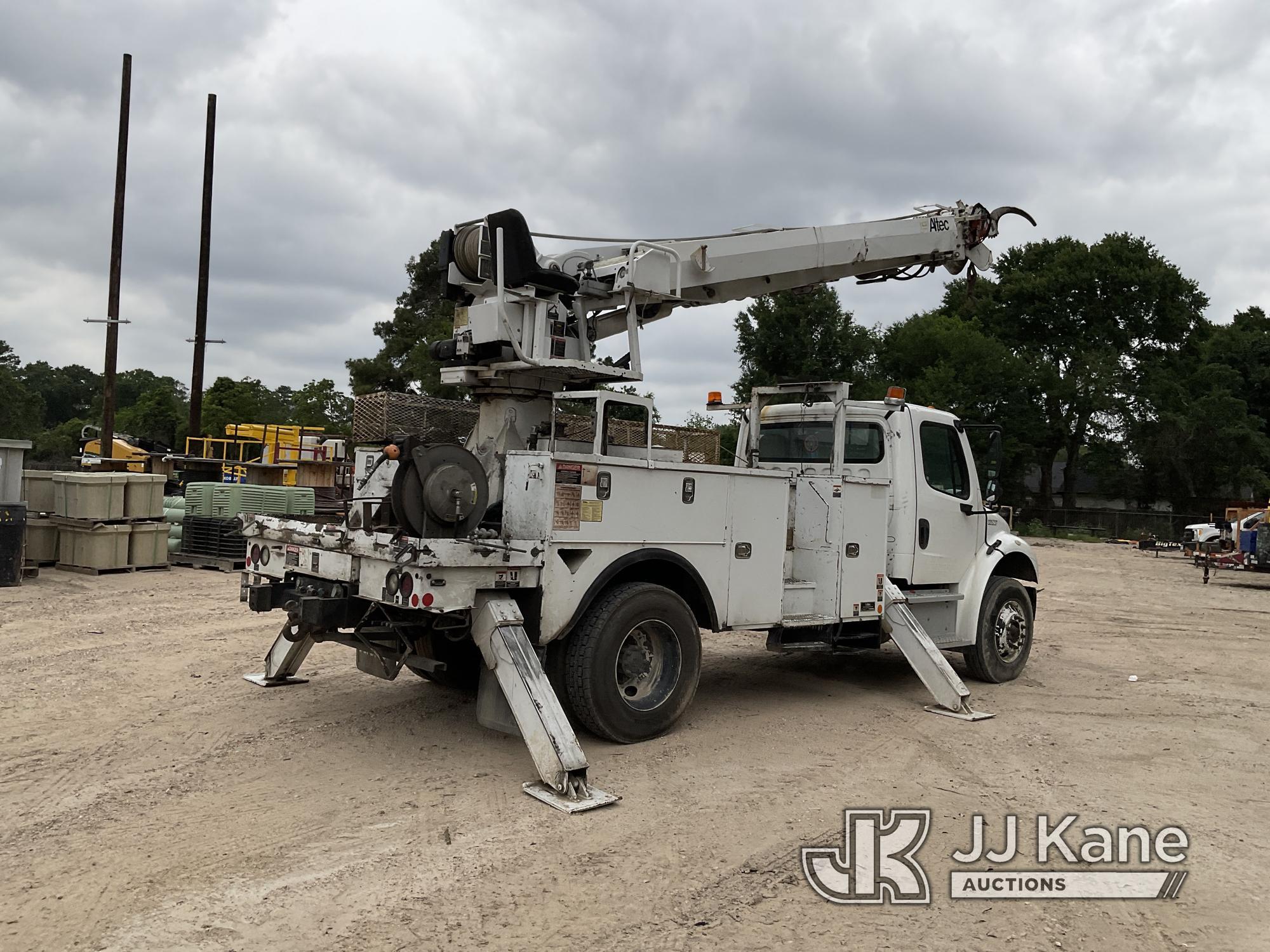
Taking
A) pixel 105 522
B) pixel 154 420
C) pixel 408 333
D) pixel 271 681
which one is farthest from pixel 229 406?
pixel 271 681

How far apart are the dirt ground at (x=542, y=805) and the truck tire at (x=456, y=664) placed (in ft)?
0.76

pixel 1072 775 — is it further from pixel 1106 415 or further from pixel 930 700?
pixel 1106 415

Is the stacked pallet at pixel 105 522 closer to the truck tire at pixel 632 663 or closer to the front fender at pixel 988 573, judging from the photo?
the truck tire at pixel 632 663

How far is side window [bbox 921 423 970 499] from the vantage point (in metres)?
8.77

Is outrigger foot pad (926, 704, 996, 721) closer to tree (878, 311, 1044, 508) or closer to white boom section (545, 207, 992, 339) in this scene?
white boom section (545, 207, 992, 339)

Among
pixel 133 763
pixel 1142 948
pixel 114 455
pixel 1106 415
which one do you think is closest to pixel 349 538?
pixel 133 763

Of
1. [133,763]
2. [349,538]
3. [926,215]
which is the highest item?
[926,215]

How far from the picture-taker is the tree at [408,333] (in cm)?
3719

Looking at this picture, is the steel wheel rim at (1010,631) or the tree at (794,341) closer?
the steel wheel rim at (1010,631)

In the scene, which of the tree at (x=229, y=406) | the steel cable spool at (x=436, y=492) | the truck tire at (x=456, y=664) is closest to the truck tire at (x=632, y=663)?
the truck tire at (x=456, y=664)

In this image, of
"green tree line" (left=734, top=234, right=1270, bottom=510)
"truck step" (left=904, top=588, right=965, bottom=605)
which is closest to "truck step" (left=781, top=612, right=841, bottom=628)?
"truck step" (left=904, top=588, right=965, bottom=605)

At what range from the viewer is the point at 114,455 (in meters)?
22.9

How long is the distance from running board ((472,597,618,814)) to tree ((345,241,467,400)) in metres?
29.6

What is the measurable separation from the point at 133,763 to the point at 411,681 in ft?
8.60
